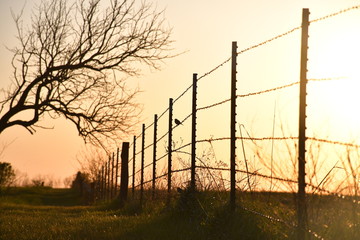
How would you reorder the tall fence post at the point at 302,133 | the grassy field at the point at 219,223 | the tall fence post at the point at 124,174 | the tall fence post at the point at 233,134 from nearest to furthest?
the tall fence post at the point at 302,133 → the grassy field at the point at 219,223 → the tall fence post at the point at 233,134 → the tall fence post at the point at 124,174

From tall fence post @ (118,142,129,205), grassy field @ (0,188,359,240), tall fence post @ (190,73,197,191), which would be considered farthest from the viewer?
tall fence post @ (118,142,129,205)

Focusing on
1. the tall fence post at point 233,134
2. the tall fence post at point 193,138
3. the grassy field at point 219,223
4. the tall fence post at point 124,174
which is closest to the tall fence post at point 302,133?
the grassy field at point 219,223

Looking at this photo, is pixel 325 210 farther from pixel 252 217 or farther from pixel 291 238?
pixel 252 217

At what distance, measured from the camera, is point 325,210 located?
17.9 feet

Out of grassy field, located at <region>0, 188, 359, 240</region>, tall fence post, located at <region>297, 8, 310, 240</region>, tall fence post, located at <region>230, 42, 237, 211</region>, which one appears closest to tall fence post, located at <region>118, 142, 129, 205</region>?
grassy field, located at <region>0, 188, 359, 240</region>

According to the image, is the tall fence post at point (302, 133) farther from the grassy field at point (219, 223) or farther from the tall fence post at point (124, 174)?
the tall fence post at point (124, 174)

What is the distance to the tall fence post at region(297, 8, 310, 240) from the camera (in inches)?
202

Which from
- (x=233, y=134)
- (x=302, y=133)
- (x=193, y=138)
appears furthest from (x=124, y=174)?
(x=302, y=133)

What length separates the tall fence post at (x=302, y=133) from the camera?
512 cm

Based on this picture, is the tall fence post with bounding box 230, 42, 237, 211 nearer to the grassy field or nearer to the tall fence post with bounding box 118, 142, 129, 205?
the grassy field

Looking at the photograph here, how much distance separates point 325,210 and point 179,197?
12.8ft

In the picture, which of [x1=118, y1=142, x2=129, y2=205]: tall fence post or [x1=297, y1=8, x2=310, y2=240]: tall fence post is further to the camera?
[x1=118, y1=142, x2=129, y2=205]: tall fence post

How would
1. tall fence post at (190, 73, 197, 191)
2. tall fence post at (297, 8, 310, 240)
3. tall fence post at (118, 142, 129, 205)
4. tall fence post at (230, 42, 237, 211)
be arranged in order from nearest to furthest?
tall fence post at (297, 8, 310, 240) → tall fence post at (230, 42, 237, 211) → tall fence post at (190, 73, 197, 191) → tall fence post at (118, 142, 129, 205)

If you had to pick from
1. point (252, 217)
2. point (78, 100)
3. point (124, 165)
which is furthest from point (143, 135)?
point (252, 217)
